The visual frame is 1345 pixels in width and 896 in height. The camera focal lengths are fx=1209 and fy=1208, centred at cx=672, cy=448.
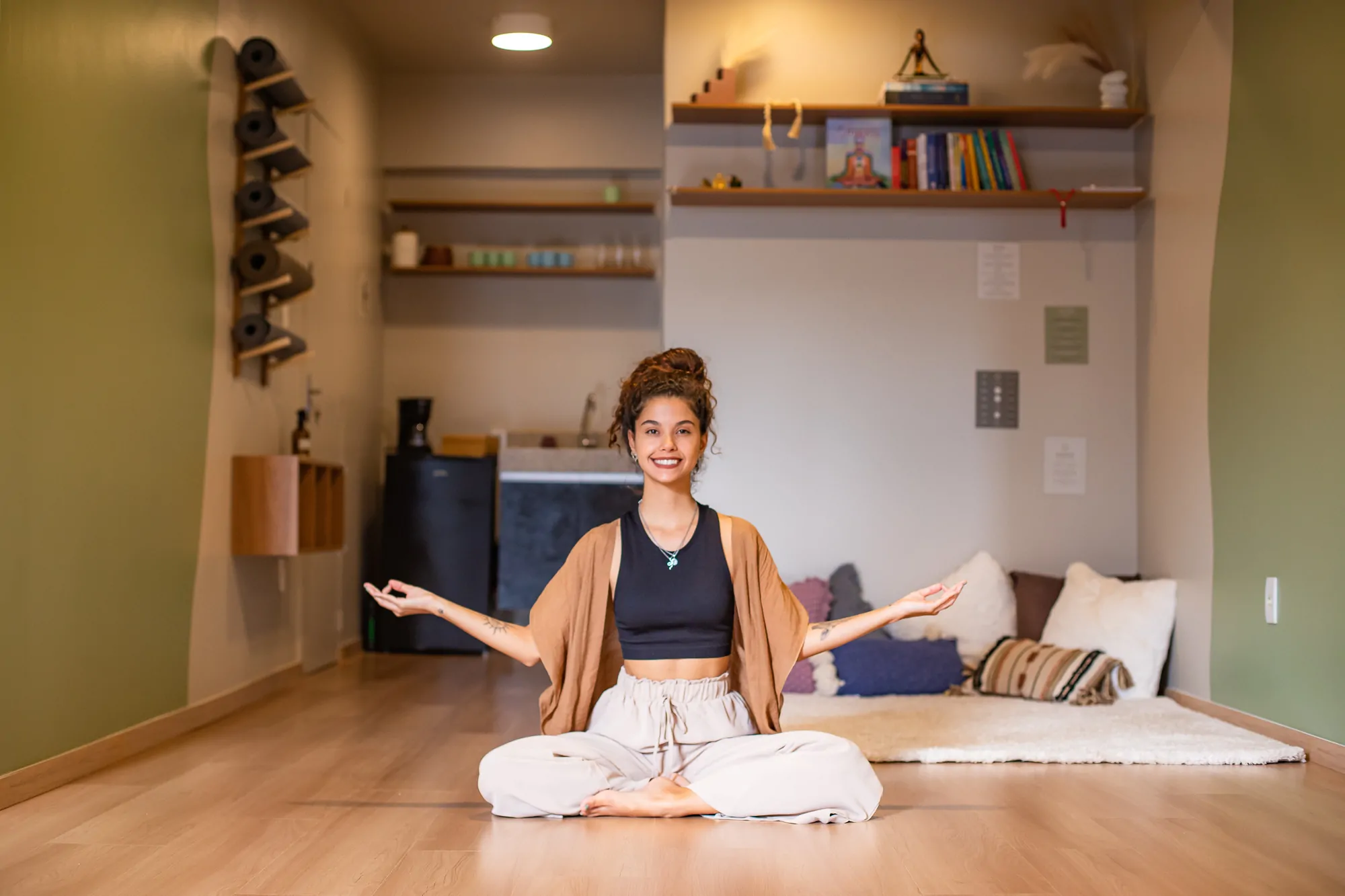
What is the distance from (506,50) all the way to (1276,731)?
16.0 feet

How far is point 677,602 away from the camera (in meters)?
2.74

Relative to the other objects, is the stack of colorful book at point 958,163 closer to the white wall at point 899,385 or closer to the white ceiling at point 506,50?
the white wall at point 899,385

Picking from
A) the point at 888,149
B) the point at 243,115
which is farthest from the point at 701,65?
the point at 243,115

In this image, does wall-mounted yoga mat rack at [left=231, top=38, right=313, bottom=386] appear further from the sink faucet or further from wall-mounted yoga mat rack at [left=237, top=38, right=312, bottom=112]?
the sink faucet

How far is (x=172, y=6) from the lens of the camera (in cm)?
376

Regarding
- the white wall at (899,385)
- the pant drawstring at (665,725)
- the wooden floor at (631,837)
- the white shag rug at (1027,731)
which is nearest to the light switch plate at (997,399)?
the white wall at (899,385)

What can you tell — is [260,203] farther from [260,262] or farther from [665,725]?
[665,725]

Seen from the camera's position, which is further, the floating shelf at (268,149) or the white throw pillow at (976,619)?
the white throw pillow at (976,619)

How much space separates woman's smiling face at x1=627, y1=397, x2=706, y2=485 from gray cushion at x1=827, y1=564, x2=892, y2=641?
223 centimetres

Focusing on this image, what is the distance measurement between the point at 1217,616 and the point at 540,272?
4.00 meters

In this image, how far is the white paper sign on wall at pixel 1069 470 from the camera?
4.98 metres

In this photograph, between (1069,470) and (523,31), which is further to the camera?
(523,31)

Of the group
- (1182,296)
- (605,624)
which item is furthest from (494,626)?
(1182,296)

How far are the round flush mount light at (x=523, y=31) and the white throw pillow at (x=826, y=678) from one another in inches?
122
